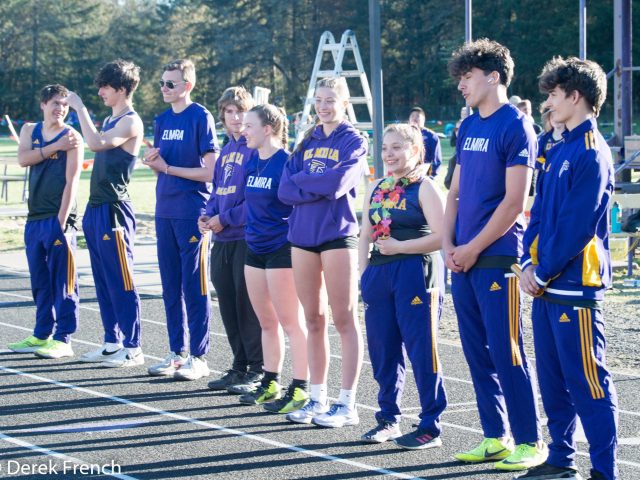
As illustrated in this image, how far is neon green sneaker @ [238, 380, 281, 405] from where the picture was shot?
23.9 feet

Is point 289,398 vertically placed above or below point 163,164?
below

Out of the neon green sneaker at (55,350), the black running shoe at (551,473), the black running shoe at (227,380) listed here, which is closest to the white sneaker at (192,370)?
the black running shoe at (227,380)

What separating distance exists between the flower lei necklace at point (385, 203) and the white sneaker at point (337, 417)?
116 cm

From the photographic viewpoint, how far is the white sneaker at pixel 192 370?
7.96 m

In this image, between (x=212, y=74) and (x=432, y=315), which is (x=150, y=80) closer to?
(x=212, y=74)

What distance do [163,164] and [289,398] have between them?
83.0 inches

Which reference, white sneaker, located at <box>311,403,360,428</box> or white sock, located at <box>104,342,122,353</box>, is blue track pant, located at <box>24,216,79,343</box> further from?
white sneaker, located at <box>311,403,360,428</box>

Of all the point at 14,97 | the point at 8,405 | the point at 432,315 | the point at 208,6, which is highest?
the point at 208,6

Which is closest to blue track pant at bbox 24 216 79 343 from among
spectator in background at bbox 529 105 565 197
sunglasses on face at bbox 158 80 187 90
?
sunglasses on face at bbox 158 80 187 90

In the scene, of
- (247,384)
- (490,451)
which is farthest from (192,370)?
(490,451)

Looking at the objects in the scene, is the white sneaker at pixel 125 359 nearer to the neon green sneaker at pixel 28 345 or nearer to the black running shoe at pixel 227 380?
the neon green sneaker at pixel 28 345

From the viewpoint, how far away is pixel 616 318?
10.4 meters

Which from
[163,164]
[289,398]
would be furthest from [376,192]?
[163,164]

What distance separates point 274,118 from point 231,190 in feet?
2.14
